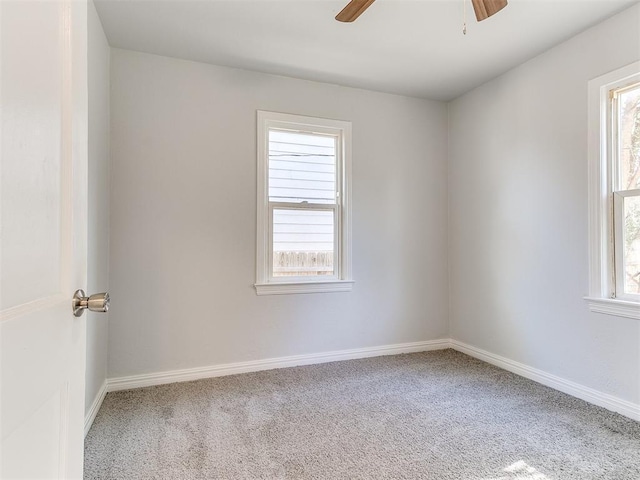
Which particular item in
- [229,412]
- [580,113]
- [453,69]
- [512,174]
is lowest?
[229,412]

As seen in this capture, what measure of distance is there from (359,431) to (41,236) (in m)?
1.90

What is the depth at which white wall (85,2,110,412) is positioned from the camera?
2.12 m

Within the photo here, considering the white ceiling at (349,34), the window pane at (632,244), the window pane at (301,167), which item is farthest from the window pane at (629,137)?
the window pane at (301,167)

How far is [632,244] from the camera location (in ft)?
7.43

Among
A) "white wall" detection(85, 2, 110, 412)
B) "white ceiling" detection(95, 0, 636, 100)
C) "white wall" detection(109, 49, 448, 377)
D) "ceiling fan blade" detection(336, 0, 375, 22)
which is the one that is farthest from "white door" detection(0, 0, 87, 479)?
"white wall" detection(109, 49, 448, 377)

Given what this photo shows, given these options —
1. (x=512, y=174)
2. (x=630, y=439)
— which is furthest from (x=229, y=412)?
(x=512, y=174)

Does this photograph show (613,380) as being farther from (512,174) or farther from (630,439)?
(512,174)

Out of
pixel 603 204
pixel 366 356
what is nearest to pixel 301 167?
pixel 366 356

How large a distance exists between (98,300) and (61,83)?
19.0 inches

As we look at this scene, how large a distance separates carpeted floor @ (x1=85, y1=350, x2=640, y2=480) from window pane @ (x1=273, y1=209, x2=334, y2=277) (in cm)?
88

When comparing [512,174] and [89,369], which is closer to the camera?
[89,369]

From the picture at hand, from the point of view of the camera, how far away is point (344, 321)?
3295mm

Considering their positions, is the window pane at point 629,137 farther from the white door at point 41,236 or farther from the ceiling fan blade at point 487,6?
the white door at point 41,236

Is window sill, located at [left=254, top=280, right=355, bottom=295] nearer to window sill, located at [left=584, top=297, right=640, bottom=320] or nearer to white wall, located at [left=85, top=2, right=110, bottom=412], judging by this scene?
white wall, located at [left=85, top=2, right=110, bottom=412]
